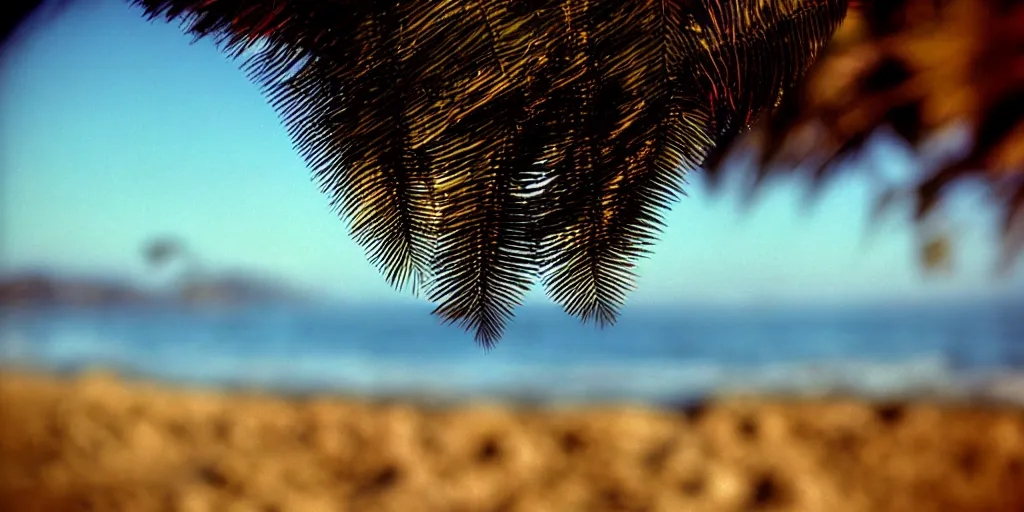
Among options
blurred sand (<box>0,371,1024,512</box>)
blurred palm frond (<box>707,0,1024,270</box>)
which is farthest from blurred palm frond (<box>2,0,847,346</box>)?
blurred sand (<box>0,371,1024,512</box>)

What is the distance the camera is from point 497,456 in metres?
2.25

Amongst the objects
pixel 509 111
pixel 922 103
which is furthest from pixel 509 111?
pixel 922 103

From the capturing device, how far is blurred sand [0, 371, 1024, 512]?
83.3 inches

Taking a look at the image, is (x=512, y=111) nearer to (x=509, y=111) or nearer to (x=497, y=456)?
(x=509, y=111)

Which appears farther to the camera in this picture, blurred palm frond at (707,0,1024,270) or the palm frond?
blurred palm frond at (707,0,1024,270)

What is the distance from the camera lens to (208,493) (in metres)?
2.20

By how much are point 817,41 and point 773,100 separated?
5cm

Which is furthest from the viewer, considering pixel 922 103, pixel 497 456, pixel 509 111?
pixel 497 456

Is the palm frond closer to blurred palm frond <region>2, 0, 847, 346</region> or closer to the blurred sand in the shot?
blurred palm frond <region>2, 0, 847, 346</region>

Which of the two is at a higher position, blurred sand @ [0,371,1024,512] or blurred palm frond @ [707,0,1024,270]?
blurred palm frond @ [707,0,1024,270]

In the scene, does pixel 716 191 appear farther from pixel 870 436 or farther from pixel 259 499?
pixel 259 499

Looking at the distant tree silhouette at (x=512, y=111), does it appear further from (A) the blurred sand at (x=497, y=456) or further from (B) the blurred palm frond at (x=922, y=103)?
(A) the blurred sand at (x=497, y=456)

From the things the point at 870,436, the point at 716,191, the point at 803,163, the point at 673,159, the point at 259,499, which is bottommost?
the point at 259,499

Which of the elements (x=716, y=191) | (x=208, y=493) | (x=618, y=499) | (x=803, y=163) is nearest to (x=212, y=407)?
(x=208, y=493)
